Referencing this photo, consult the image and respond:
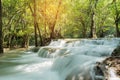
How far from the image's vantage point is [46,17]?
90.6ft

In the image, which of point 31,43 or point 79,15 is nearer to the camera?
point 79,15

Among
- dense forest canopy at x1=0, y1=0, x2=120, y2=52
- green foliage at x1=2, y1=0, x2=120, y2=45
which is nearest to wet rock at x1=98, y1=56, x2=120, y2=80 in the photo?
dense forest canopy at x1=0, y1=0, x2=120, y2=52

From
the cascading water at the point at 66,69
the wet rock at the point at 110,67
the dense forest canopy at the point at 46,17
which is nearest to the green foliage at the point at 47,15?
the dense forest canopy at the point at 46,17

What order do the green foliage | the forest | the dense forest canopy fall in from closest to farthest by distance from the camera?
the forest < the dense forest canopy < the green foliage

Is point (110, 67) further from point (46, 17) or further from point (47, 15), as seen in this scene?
point (46, 17)

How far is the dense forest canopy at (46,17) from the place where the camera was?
26312 mm

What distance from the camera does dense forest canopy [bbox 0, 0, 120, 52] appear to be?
26.3 metres

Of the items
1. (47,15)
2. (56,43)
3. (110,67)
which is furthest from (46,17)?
(110,67)

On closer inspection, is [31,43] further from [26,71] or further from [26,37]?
[26,71]

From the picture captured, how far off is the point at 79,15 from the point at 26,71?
81.3ft

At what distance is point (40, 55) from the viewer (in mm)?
17359

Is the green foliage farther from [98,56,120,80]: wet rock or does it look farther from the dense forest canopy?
[98,56,120,80]: wet rock

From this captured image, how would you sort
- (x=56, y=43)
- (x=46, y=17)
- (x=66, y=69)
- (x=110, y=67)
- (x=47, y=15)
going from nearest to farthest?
(x=110, y=67) < (x=66, y=69) < (x=56, y=43) < (x=47, y=15) < (x=46, y=17)

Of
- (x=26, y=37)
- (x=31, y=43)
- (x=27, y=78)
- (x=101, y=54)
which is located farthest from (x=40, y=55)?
(x=31, y=43)
